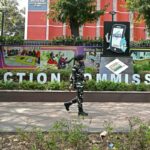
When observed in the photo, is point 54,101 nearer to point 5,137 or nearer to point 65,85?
point 65,85

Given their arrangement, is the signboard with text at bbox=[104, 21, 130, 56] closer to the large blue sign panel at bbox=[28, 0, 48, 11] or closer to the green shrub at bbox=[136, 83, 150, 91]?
the green shrub at bbox=[136, 83, 150, 91]

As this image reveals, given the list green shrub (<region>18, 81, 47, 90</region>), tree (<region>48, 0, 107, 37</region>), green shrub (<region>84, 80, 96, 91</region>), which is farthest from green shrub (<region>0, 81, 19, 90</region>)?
tree (<region>48, 0, 107, 37</region>)

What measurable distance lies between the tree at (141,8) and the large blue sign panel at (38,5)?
43705 millimetres

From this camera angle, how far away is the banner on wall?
79.7 ft

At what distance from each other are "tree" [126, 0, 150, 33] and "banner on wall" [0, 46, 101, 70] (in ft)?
27.0

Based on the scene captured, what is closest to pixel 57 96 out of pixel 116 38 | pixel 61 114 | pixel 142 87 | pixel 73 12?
pixel 61 114

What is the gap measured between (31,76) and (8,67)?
602cm

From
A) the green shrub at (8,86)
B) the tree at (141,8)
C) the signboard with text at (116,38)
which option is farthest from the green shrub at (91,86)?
the tree at (141,8)

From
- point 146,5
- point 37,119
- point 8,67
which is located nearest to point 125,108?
point 37,119

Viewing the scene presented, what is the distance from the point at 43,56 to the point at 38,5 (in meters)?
52.9

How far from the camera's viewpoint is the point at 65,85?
16.2m

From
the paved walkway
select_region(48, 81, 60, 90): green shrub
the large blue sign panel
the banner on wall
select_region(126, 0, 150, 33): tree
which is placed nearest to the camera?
the paved walkway

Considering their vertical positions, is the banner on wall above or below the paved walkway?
above

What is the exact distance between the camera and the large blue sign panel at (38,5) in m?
76.0
